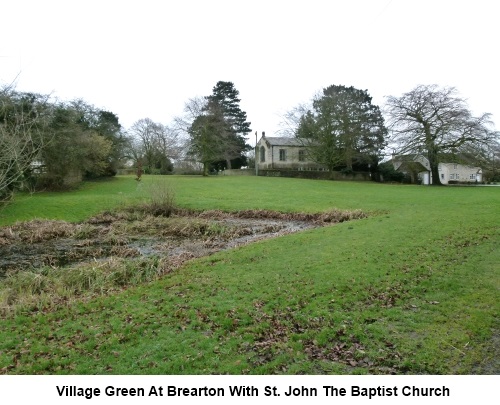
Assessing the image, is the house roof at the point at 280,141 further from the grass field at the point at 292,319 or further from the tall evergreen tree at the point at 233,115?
the grass field at the point at 292,319

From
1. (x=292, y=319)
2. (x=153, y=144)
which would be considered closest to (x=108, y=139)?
(x=153, y=144)

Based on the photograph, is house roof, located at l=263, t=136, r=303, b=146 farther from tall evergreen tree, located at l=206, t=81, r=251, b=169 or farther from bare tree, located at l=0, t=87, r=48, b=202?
bare tree, located at l=0, t=87, r=48, b=202

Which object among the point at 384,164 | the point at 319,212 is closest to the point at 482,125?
the point at 384,164

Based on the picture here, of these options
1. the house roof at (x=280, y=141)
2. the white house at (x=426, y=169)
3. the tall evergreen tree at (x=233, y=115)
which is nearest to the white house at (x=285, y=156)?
the house roof at (x=280, y=141)

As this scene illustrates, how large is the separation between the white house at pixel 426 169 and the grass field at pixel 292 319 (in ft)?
132

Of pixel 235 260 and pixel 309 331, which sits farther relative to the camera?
pixel 235 260

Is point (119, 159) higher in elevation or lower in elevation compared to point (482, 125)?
lower

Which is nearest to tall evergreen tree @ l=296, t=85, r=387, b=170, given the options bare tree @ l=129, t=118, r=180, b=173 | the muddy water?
bare tree @ l=129, t=118, r=180, b=173

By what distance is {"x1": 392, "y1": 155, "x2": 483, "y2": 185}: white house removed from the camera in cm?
4834

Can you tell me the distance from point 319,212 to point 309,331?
16863mm

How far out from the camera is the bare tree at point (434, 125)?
144 ft

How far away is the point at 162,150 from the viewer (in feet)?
206

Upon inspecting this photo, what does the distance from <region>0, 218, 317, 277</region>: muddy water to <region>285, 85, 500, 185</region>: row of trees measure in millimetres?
32904
